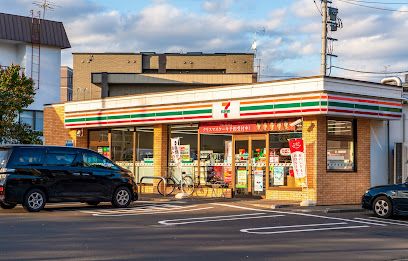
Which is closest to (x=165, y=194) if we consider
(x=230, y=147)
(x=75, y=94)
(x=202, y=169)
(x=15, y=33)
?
(x=202, y=169)

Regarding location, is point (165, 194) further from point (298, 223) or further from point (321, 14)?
point (321, 14)

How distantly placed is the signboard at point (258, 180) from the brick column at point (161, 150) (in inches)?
170

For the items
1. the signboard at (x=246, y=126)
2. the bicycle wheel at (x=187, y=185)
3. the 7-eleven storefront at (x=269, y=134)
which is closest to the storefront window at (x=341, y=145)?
the 7-eleven storefront at (x=269, y=134)

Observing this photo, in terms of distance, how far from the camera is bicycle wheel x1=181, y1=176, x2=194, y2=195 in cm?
2379

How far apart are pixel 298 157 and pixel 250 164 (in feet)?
9.19

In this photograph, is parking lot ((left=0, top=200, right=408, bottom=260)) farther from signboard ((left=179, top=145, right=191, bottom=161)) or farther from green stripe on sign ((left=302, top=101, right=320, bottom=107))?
signboard ((left=179, top=145, right=191, bottom=161))

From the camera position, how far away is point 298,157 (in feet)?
64.8

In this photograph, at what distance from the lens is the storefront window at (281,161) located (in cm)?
2120

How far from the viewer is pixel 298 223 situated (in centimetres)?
1514

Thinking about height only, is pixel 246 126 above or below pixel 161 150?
above

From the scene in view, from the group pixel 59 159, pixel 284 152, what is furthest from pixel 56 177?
pixel 284 152

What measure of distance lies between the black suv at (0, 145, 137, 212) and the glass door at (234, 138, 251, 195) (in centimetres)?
525

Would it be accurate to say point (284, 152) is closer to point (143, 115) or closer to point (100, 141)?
point (143, 115)

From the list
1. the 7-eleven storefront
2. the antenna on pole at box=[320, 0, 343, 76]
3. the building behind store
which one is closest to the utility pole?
the antenna on pole at box=[320, 0, 343, 76]
